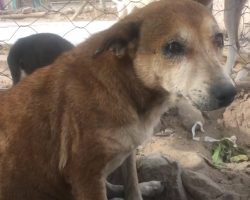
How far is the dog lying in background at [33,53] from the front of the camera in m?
3.39

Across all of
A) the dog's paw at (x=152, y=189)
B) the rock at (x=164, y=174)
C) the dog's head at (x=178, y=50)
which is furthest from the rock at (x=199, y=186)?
the dog's head at (x=178, y=50)

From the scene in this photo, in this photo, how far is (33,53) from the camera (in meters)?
3.40

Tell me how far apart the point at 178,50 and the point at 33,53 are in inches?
62.0

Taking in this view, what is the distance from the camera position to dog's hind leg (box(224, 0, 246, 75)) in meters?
4.96

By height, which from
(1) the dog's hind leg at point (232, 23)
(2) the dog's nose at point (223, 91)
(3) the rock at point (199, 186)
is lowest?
(3) the rock at point (199, 186)

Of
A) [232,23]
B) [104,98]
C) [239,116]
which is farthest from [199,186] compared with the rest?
[232,23]

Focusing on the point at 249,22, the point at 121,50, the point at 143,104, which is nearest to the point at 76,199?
the point at 143,104

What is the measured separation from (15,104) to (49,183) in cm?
44

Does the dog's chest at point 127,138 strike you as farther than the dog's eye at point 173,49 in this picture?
Yes

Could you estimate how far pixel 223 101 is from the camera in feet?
6.56

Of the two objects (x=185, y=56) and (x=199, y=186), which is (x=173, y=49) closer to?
(x=185, y=56)

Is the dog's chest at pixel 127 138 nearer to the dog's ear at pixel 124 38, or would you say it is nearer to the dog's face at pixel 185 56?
the dog's face at pixel 185 56

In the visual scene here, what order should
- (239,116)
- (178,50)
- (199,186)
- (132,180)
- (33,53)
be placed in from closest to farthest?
(178,50)
(132,180)
(199,186)
(33,53)
(239,116)

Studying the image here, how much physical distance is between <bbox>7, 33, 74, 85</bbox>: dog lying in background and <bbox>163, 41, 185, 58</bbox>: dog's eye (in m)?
1.41
